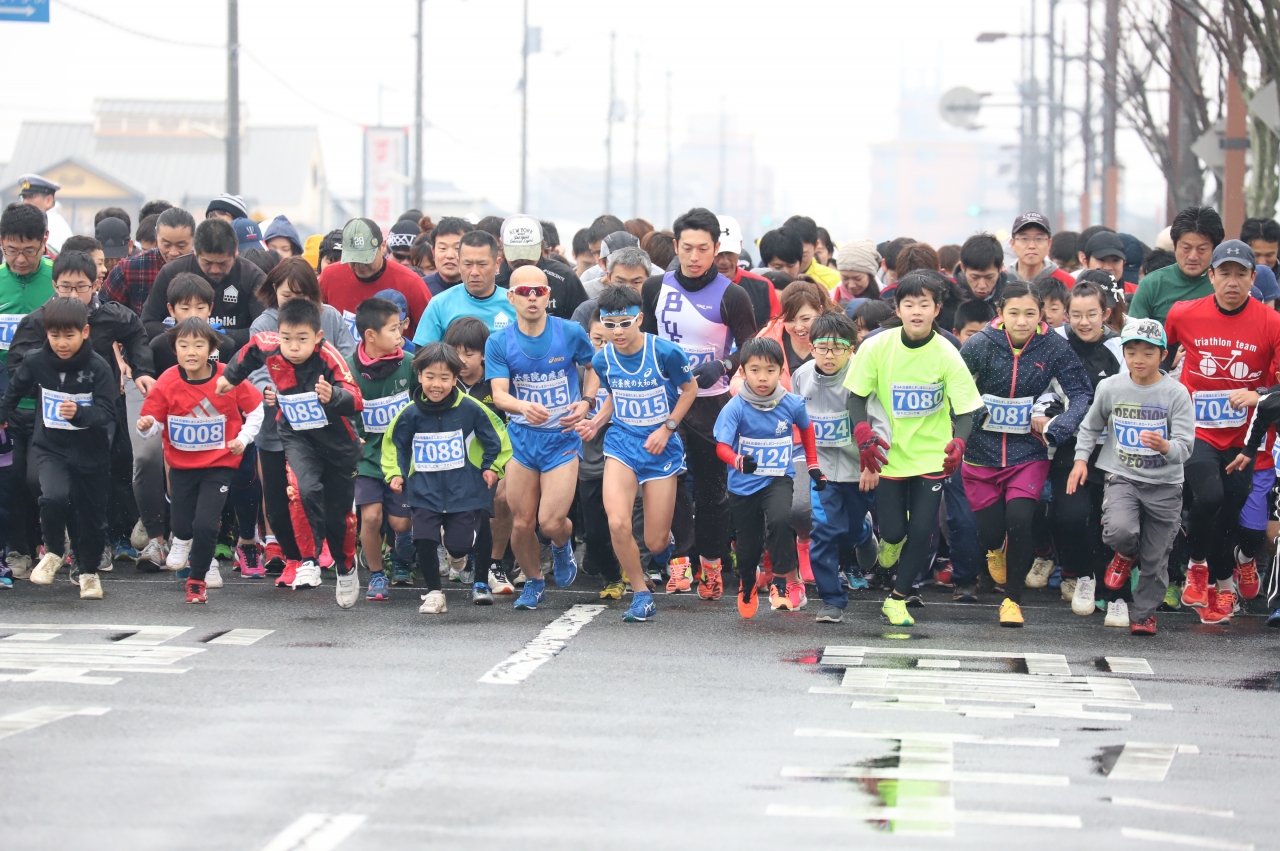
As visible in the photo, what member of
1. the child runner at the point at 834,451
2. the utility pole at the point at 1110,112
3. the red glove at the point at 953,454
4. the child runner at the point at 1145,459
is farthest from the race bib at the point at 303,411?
the utility pole at the point at 1110,112

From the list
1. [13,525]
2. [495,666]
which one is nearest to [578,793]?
[495,666]

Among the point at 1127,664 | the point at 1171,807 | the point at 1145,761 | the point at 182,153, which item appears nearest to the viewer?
the point at 1171,807

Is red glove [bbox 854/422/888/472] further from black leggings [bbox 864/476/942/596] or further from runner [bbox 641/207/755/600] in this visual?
runner [bbox 641/207/755/600]

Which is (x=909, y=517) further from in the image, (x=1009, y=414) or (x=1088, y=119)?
(x=1088, y=119)

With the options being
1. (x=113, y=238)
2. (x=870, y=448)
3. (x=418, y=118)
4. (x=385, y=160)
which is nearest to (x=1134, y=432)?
(x=870, y=448)

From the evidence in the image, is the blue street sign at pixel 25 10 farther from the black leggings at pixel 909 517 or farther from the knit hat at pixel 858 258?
the black leggings at pixel 909 517

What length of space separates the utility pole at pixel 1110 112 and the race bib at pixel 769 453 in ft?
74.0

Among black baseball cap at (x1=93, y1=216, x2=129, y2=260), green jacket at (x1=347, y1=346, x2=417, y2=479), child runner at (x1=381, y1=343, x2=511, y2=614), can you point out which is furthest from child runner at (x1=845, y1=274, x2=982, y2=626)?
black baseball cap at (x1=93, y1=216, x2=129, y2=260)

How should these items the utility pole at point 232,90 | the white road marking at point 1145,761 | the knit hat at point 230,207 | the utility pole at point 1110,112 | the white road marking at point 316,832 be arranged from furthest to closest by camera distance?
the utility pole at point 1110,112 < the utility pole at point 232,90 < the knit hat at point 230,207 < the white road marking at point 1145,761 < the white road marking at point 316,832

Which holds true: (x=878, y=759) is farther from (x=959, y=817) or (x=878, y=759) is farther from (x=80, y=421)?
(x=80, y=421)

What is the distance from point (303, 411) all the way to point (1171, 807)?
5.47 metres

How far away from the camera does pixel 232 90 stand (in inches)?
1045

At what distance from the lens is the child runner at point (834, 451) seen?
945cm

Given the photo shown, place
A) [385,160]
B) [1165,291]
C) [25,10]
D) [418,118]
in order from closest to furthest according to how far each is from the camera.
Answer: [1165,291]
[25,10]
[418,118]
[385,160]
